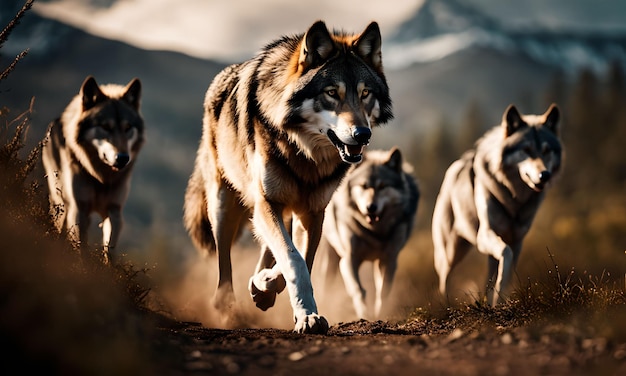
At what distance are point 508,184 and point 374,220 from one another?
5.62ft

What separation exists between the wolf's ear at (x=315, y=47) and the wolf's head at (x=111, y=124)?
10.3 ft

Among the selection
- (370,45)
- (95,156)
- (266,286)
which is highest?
(370,45)

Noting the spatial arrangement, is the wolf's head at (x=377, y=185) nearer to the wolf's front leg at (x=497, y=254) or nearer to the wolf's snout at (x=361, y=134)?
the wolf's front leg at (x=497, y=254)

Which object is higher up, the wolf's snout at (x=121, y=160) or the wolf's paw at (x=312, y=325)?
the wolf's snout at (x=121, y=160)

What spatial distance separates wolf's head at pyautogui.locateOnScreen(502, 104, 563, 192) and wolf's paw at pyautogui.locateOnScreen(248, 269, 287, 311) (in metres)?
4.06

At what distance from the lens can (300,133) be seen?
4941mm

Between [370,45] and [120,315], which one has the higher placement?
[370,45]

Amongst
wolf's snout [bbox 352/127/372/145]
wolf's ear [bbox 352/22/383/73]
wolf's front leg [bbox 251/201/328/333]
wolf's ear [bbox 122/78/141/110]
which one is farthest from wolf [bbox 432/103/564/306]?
wolf's ear [bbox 122/78/141/110]

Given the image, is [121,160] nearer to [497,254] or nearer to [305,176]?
[305,176]

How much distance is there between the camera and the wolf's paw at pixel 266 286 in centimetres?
517

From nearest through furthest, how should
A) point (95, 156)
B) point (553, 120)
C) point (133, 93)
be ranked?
1. point (95, 156)
2. point (133, 93)
3. point (553, 120)

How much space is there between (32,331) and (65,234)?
2.55m

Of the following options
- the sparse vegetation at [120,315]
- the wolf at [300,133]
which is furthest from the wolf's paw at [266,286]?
the sparse vegetation at [120,315]

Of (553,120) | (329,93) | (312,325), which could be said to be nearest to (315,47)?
(329,93)
